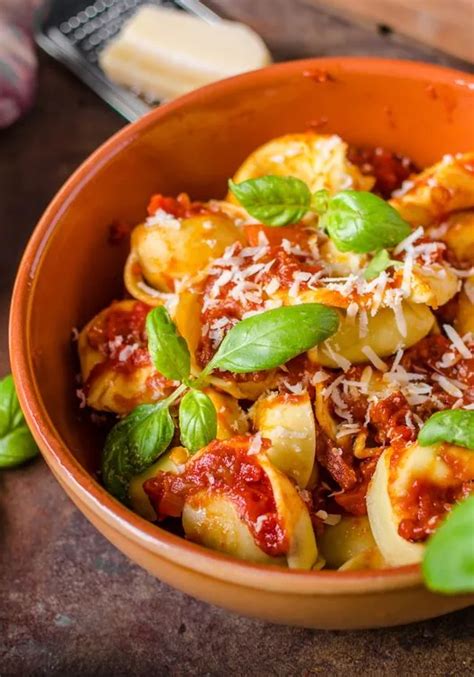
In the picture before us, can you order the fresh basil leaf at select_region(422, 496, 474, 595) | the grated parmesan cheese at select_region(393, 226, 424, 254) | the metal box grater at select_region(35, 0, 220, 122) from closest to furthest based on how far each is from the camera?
the fresh basil leaf at select_region(422, 496, 474, 595) < the grated parmesan cheese at select_region(393, 226, 424, 254) < the metal box grater at select_region(35, 0, 220, 122)

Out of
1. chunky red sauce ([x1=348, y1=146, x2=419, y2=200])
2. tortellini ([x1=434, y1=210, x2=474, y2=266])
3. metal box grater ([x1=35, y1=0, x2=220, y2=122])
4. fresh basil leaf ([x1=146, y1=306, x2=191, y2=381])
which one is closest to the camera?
fresh basil leaf ([x1=146, y1=306, x2=191, y2=381])

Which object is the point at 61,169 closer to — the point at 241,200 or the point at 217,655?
the point at 241,200

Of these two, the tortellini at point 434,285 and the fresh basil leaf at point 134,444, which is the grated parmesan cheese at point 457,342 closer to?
the tortellini at point 434,285

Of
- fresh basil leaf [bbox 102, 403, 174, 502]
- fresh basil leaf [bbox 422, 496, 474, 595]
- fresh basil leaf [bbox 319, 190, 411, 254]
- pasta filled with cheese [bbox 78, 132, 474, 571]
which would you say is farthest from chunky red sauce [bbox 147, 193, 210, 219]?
fresh basil leaf [bbox 422, 496, 474, 595]

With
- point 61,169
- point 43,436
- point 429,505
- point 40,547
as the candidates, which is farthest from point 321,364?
point 61,169

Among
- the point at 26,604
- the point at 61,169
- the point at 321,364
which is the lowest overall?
the point at 26,604

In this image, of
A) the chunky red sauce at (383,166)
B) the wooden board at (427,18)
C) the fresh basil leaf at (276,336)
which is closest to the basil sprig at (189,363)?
the fresh basil leaf at (276,336)

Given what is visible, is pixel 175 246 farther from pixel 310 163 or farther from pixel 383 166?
pixel 383 166

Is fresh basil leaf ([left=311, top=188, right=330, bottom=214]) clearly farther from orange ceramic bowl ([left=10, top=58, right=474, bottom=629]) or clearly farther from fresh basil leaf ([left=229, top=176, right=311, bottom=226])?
orange ceramic bowl ([left=10, top=58, right=474, bottom=629])
